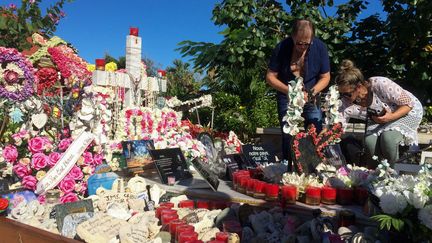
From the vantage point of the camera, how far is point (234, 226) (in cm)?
227

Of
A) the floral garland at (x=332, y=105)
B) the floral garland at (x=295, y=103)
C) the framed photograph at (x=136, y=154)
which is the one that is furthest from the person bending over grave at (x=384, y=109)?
the framed photograph at (x=136, y=154)

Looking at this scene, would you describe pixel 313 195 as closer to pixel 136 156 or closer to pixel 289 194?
pixel 289 194

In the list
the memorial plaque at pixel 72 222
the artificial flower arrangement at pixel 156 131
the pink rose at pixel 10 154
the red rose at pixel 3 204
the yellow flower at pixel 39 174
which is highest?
the artificial flower arrangement at pixel 156 131

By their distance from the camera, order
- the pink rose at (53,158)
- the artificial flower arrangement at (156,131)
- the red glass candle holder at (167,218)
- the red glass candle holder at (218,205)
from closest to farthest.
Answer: the red glass candle holder at (167,218), the red glass candle holder at (218,205), the pink rose at (53,158), the artificial flower arrangement at (156,131)

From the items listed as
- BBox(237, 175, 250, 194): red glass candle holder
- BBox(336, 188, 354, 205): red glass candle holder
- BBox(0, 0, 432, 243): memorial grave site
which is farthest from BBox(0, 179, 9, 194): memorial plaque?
BBox(336, 188, 354, 205): red glass candle holder

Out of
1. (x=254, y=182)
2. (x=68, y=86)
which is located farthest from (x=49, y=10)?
(x=254, y=182)

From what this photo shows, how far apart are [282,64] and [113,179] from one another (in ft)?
4.75

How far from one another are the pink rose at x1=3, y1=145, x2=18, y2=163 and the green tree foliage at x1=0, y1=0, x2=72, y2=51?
8.67 ft

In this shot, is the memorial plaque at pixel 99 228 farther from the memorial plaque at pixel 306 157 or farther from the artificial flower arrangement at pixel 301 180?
the memorial plaque at pixel 306 157

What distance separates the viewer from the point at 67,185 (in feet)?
9.58

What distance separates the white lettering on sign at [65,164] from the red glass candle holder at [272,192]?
4.21 feet

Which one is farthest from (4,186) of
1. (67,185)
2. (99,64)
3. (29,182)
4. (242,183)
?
(99,64)

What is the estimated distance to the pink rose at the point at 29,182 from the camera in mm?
2854

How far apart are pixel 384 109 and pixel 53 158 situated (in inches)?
94.4
